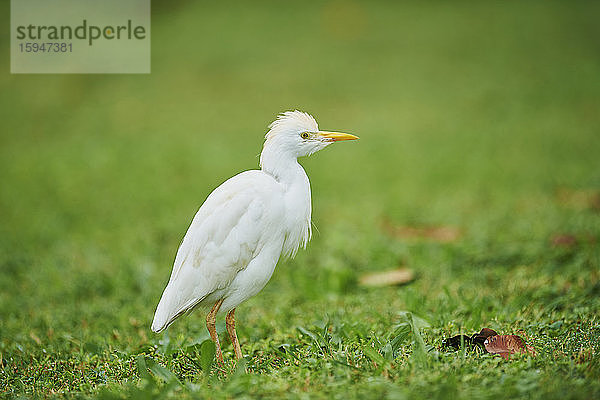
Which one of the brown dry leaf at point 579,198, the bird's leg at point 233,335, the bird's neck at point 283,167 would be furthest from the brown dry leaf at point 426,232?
the bird's leg at point 233,335

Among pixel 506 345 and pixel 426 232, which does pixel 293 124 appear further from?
pixel 426 232

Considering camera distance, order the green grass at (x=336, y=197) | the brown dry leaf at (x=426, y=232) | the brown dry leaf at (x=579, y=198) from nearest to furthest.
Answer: the green grass at (x=336, y=197) → the brown dry leaf at (x=426, y=232) → the brown dry leaf at (x=579, y=198)

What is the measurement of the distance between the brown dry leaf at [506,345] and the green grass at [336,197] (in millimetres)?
86

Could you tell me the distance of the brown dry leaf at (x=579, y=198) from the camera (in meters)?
5.64

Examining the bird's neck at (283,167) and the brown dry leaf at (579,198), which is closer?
the bird's neck at (283,167)

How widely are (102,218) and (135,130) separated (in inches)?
135

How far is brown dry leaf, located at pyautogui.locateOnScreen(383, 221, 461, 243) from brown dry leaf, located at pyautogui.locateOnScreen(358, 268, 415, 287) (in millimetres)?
932

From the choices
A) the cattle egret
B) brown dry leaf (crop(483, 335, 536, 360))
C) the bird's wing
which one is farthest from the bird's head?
brown dry leaf (crop(483, 335, 536, 360))

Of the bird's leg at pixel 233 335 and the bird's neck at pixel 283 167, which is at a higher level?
the bird's neck at pixel 283 167

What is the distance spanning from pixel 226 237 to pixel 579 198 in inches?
177

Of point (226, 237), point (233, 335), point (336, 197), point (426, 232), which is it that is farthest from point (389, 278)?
point (336, 197)

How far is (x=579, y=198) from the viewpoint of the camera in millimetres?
5945

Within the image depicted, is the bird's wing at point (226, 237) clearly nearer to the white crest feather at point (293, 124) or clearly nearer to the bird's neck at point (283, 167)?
the bird's neck at point (283, 167)

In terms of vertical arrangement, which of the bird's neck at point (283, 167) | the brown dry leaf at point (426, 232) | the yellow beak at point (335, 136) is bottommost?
the brown dry leaf at point (426, 232)
